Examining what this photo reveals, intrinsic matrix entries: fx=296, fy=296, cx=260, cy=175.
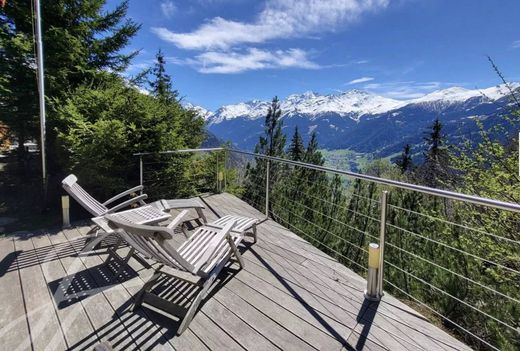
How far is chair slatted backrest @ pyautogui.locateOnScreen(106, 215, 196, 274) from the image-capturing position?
6.07ft

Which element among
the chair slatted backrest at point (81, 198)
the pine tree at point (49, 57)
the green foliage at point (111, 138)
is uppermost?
Result: the pine tree at point (49, 57)

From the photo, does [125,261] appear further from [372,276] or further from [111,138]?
[111,138]

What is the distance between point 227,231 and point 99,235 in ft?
5.43

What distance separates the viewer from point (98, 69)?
7664 mm

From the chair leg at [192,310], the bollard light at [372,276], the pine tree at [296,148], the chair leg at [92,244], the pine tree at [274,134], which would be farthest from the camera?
the pine tree at [296,148]

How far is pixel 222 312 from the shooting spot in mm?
2299

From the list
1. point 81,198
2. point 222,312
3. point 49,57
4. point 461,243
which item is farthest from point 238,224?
point 49,57

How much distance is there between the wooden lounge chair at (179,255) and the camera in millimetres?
1905

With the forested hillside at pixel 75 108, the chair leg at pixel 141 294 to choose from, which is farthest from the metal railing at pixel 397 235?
the chair leg at pixel 141 294

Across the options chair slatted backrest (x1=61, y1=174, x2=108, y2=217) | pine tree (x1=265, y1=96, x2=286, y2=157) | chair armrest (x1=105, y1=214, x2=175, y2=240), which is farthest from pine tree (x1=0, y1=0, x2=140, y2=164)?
pine tree (x1=265, y1=96, x2=286, y2=157)

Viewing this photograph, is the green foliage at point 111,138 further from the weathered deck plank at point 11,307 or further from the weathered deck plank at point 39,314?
the weathered deck plank at point 39,314

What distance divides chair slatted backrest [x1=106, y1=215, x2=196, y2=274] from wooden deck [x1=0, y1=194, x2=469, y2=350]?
1.46 ft

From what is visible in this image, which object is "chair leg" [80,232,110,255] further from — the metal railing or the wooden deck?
the metal railing

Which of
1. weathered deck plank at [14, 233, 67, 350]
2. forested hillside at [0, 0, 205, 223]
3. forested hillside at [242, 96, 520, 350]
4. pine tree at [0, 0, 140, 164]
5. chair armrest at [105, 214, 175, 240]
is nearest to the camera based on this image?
chair armrest at [105, 214, 175, 240]
